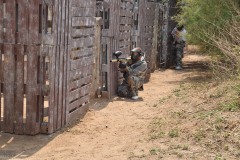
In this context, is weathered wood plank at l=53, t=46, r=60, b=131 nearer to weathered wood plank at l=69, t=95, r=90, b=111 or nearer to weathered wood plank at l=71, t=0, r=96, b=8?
weathered wood plank at l=69, t=95, r=90, b=111

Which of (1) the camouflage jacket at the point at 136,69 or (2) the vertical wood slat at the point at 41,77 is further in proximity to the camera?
(1) the camouflage jacket at the point at 136,69

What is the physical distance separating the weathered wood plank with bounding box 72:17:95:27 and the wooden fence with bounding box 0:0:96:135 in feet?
0.54

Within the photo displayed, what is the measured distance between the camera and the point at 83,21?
7633mm

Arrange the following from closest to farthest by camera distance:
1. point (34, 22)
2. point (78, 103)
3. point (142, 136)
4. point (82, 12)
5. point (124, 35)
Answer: point (34, 22)
point (142, 136)
point (82, 12)
point (78, 103)
point (124, 35)

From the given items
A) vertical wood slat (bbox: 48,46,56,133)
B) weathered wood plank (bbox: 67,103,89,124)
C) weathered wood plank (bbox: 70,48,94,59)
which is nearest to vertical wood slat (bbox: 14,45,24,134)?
vertical wood slat (bbox: 48,46,56,133)

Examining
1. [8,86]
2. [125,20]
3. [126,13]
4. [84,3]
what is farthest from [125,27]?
[8,86]

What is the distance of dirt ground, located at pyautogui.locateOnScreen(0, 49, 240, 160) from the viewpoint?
5.56 m

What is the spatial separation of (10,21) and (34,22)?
1.27 ft

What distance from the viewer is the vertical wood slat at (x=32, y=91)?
6285 millimetres

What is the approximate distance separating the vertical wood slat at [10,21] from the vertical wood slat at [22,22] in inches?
2.4

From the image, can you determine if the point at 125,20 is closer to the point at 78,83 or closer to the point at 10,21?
the point at 78,83

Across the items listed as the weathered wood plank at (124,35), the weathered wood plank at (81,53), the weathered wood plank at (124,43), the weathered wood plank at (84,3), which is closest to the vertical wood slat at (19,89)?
the weathered wood plank at (81,53)

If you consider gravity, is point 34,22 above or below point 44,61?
above

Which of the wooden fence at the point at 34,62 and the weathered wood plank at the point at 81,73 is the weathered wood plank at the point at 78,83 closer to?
the weathered wood plank at the point at 81,73
